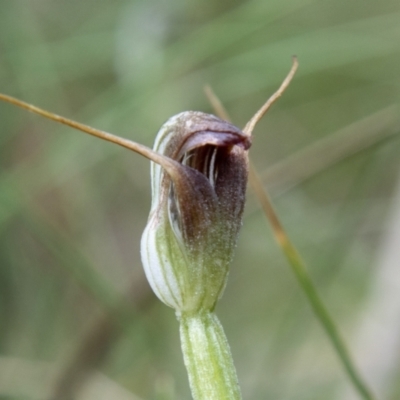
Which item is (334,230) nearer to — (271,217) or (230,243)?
(271,217)

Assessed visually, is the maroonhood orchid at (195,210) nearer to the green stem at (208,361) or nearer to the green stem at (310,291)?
the green stem at (208,361)

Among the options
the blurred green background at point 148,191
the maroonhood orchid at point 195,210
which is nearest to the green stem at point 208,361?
the maroonhood orchid at point 195,210

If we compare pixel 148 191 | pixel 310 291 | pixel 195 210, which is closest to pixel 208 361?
pixel 195 210

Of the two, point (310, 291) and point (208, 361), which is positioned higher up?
point (310, 291)

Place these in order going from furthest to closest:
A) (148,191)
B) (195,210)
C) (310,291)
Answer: (148,191) < (310,291) < (195,210)

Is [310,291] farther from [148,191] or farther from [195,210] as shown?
[148,191]

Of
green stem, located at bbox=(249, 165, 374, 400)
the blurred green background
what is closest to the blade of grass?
green stem, located at bbox=(249, 165, 374, 400)

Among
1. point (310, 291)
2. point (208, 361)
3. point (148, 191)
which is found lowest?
point (208, 361)

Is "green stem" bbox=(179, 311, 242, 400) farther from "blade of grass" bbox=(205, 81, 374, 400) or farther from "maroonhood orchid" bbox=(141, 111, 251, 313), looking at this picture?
"blade of grass" bbox=(205, 81, 374, 400)
